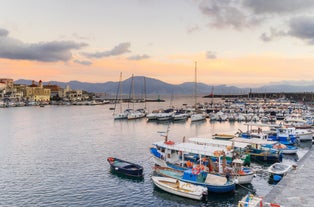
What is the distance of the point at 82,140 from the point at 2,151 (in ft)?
45.0

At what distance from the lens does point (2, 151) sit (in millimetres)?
44250

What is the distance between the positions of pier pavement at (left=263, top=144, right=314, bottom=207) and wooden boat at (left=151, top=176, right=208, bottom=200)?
567cm

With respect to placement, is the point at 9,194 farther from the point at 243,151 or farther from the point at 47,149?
the point at 243,151

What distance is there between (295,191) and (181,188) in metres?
8.80

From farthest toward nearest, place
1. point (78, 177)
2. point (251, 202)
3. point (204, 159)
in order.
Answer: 1. point (78, 177)
2. point (204, 159)
3. point (251, 202)

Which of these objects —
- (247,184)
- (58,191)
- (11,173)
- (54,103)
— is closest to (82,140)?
(11,173)

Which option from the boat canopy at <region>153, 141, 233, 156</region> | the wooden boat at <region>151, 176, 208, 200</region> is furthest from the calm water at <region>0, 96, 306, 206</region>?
the boat canopy at <region>153, 141, 233, 156</region>

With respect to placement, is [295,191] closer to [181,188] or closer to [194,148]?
[181,188]

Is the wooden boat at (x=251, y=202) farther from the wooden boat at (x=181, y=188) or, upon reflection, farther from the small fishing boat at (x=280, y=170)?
the small fishing boat at (x=280, y=170)

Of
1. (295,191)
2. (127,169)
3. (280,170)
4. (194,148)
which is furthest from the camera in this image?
(127,169)

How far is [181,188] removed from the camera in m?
25.0

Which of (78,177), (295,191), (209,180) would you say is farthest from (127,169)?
(295,191)

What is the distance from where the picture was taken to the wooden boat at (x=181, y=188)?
23984 millimetres

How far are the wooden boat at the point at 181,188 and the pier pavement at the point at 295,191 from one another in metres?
5.67
